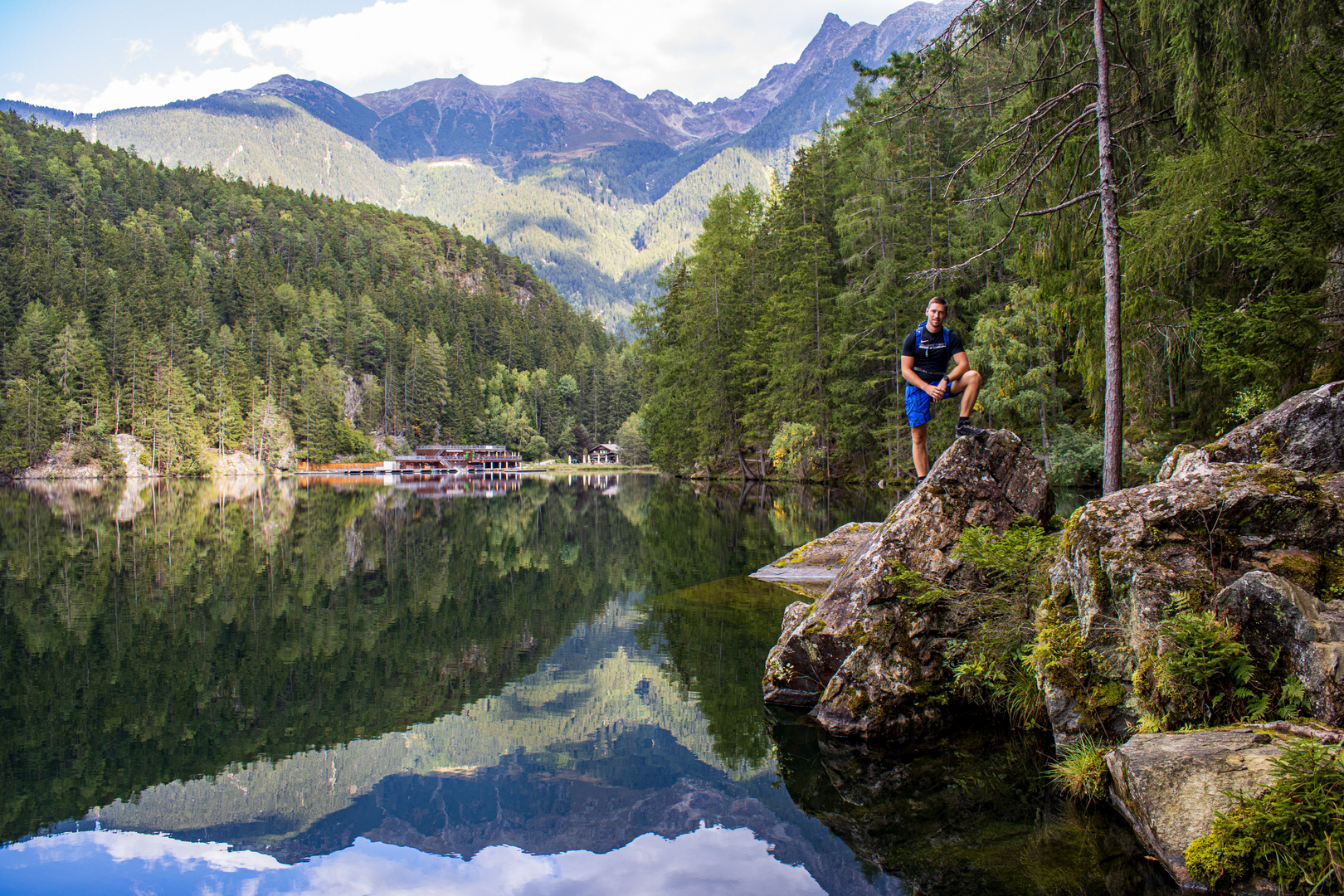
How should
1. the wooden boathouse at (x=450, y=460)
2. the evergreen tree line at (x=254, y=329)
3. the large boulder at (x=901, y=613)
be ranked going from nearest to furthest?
the large boulder at (x=901, y=613) < the evergreen tree line at (x=254, y=329) < the wooden boathouse at (x=450, y=460)

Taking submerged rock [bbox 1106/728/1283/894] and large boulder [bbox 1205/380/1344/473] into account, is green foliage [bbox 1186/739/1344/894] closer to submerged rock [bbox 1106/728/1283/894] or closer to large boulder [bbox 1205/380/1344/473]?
Answer: submerged rock [bbox 1106/728/1283/894]

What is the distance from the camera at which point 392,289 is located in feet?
488

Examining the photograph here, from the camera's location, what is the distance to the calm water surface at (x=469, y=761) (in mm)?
5492

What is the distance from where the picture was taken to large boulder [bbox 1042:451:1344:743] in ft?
18.0

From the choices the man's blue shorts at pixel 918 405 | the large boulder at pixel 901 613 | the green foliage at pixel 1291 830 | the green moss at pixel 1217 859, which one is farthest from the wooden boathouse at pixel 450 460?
the green foliage at pixel 1291 830

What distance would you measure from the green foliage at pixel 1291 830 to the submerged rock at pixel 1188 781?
3.3 inches

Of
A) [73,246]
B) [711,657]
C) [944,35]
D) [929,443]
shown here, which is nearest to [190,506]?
[929,443]

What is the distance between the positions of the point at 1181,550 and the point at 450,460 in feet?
371

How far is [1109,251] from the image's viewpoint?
371 inches

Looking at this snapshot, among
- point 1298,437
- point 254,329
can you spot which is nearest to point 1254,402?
point 1298,437

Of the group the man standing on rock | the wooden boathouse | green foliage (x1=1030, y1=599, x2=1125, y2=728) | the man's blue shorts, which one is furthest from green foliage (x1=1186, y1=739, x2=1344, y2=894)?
the wooden boathouse

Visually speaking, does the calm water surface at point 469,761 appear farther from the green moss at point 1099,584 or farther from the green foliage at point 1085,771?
the green moss at point 1099,584

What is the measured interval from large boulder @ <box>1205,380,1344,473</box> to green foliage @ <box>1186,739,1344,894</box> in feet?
11.5

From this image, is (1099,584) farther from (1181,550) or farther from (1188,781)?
(1188,781)
